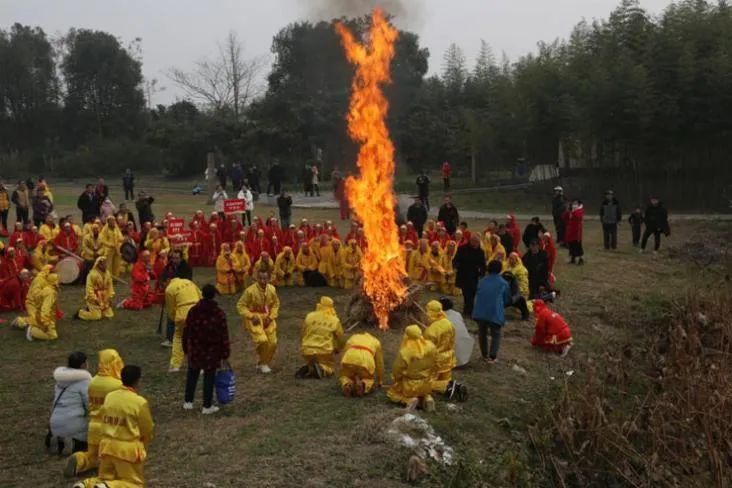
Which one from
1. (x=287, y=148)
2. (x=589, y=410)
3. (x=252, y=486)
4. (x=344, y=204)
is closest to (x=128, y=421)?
(x=252, y=486)

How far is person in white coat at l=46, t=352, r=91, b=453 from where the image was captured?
859 centimetres

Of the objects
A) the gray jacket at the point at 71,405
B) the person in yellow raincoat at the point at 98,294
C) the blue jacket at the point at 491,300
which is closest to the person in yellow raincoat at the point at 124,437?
the gray jacket at the point at 71,405

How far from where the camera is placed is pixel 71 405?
28.2ft

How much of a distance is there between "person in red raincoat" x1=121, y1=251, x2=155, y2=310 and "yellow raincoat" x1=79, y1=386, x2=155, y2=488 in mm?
8527

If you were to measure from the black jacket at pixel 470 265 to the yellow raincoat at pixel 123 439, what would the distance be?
8714mm

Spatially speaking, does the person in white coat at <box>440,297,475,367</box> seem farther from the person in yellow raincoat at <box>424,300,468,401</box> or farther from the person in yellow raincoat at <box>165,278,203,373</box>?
the person in yellow raincoat at <box>165,278,203,373</box>

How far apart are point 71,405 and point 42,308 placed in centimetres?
532

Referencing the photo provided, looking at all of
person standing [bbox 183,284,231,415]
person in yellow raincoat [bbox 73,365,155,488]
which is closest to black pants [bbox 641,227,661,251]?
person standing [bbox 183,284,231,415]

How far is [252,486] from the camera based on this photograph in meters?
7.84

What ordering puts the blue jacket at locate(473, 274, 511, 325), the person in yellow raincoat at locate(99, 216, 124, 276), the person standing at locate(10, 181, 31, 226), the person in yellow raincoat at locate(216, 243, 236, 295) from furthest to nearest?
the person standing at locate(10, 181, 31, 226)
the person in yellow raincoat at locate(99, 216, 124, 276)
the person in yellow raincoat at locate(216, 243, 236, 295)
the blue jacket at locate(473, 274, 511, 325)

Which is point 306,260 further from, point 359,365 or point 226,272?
point 359,365

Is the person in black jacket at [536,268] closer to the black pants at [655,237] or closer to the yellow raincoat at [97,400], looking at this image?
the black pants at [655,237]

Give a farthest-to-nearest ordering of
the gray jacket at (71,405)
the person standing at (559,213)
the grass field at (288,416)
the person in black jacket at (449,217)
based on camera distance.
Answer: the person standing at (559,213), the person in black jacket at (449,217), the gray jacket at (71,405), the grass field at (288,416)

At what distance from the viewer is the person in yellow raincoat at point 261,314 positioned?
37.2 ft
